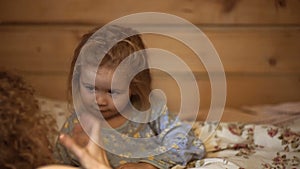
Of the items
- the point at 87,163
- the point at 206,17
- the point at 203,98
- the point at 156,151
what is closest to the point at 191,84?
the point at 203,98

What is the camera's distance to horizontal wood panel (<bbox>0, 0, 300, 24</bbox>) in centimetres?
164

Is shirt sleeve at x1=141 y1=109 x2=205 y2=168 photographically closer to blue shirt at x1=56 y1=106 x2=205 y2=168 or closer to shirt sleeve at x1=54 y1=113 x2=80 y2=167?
blue shirt at x1=56 y1=106 x2=205 y2=168

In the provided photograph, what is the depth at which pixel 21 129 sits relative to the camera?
0.72 meters

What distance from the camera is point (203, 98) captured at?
170cm

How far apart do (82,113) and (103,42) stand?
6.4 inches

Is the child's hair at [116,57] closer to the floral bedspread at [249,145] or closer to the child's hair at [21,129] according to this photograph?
the floral bedspread at [249,145]

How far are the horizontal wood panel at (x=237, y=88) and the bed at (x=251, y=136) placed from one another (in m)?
0.05

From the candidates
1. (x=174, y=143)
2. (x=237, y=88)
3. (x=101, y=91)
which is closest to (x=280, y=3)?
(x=237, y=88)

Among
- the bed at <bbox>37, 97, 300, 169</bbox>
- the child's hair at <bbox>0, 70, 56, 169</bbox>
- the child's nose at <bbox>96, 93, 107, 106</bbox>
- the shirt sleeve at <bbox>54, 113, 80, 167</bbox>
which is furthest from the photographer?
the bed at <bbox>37, 97, 300, 169</bbox>

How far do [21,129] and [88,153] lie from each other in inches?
5.7

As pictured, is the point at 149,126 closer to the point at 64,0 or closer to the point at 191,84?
the point at 191,84

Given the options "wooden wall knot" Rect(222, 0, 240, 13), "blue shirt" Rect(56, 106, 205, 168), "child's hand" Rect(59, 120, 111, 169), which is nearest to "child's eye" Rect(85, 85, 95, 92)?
"blue shirt" Rect(56, 106, 205, 168)

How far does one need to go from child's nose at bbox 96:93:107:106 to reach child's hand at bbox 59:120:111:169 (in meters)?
0.19

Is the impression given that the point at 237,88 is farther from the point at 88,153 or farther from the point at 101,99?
the point at 88,153
